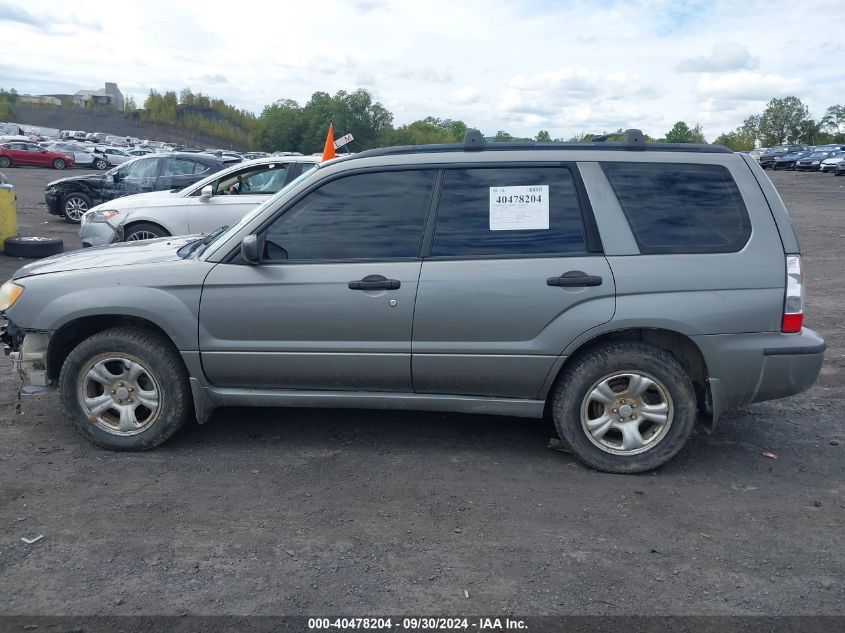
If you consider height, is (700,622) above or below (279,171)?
below

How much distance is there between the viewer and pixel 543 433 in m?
5.18

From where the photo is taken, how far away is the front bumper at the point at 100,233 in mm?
10461

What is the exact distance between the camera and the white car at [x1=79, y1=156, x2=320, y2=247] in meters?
10.2

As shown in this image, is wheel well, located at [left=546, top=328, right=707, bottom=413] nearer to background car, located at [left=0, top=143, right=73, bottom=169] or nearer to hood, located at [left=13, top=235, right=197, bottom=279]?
hood, located at [left=13, top=235, right=197, bottom=279]

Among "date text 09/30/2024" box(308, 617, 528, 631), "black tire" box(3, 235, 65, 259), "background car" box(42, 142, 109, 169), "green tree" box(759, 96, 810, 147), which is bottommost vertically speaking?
"date text 09/30/2024" box(308, 617, 528, 631)

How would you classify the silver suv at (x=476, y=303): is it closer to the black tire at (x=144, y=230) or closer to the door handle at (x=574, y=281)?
the door handle at (x=574, y=281)

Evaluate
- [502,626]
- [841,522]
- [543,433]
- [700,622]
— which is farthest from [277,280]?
[841,522]

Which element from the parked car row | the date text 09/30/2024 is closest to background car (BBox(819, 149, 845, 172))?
the parked car row

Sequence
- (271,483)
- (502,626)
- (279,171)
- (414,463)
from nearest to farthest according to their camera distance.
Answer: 1. (502,626)
2. (271,483)
3. (414,463)
4. (279,171)

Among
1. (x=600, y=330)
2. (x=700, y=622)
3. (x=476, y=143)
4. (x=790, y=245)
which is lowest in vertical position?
(x=700, y=622)

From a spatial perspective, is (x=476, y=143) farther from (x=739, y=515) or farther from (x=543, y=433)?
(x=739, y=515)

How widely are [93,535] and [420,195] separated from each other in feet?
8.42

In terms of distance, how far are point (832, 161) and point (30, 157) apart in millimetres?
46643

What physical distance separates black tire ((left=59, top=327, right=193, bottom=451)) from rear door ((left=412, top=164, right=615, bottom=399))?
1.50m
